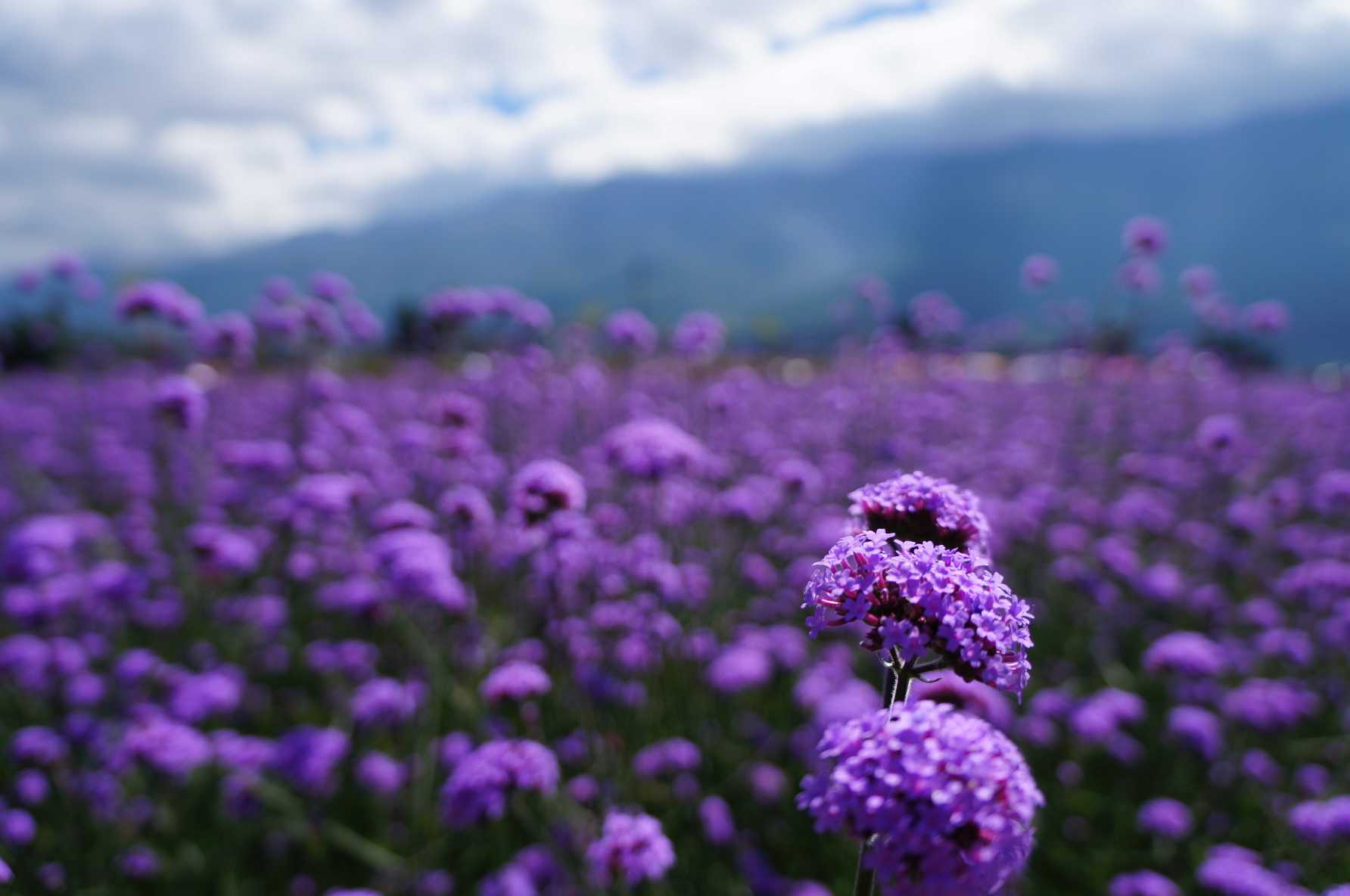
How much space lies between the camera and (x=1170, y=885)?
10.7 feet

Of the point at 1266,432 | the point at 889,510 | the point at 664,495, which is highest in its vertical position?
the point at 889,510

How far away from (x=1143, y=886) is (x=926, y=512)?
2590 mm

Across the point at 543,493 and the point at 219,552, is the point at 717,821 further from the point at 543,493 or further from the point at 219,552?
the point at 219,552

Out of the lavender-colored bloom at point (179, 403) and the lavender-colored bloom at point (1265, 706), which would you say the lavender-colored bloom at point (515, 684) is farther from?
the lavender-colored bloom at point (1265, 706)

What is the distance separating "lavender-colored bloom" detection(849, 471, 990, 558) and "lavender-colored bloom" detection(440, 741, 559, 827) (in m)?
1.31

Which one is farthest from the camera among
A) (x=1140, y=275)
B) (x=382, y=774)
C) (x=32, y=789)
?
(x=1140, y=275)

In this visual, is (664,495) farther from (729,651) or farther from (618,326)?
(618,326)

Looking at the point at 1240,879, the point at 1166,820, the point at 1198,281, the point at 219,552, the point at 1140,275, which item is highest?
the point at 1140,275

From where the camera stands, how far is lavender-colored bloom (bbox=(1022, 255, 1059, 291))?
8.07 meters

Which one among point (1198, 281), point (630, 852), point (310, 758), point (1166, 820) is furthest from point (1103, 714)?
point (1198, 281)

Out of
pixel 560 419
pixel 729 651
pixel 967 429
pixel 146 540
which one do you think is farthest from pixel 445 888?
pixel 967 429

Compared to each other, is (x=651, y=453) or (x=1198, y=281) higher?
(x=1198, y=281)

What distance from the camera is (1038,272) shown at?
8.27 meters

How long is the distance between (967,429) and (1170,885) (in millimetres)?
7299
